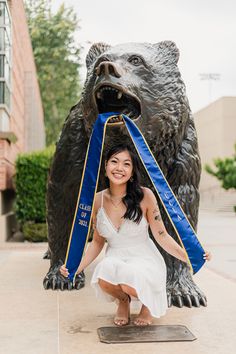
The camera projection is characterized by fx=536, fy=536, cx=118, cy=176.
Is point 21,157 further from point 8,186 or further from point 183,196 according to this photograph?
point 183,196

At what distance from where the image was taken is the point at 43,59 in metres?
26.3

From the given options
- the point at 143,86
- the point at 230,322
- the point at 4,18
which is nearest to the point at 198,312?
the point at 230,322

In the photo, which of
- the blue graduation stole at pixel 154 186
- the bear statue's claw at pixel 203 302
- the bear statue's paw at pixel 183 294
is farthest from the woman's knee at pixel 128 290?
the bear statue's claw at pixel 203 302

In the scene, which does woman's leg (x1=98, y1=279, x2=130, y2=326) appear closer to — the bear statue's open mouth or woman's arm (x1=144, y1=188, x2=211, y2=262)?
woman's arm (x1=144, y1=188, x2=211, y2=262)

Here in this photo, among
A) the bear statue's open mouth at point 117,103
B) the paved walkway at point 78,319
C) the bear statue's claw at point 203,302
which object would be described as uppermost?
the bear statue's open mouth at point 117,103

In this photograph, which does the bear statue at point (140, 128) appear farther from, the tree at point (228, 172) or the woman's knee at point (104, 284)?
the tree at point (228, 172)

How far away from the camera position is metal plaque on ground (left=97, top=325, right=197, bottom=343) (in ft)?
Result: 9.73

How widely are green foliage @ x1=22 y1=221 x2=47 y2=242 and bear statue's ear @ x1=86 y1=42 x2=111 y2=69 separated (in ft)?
18.0

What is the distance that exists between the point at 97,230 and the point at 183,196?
0.95 metres

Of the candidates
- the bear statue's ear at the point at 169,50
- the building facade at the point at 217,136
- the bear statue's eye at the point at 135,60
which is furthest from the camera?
the building facade at the point at 217,136

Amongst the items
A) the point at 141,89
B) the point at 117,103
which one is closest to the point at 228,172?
the point at 141,89

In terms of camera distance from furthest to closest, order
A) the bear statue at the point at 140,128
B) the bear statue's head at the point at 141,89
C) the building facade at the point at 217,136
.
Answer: the building facade at the point at 217,136 → the bear statue at the point at 140,128 → the bear statue's head at the point at 141,89

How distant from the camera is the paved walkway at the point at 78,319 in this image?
2854 millimetres

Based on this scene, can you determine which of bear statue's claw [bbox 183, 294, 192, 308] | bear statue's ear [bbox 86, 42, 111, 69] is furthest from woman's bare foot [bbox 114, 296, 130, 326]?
bear statue's ear [bbox 86, 42, 111, 69]
